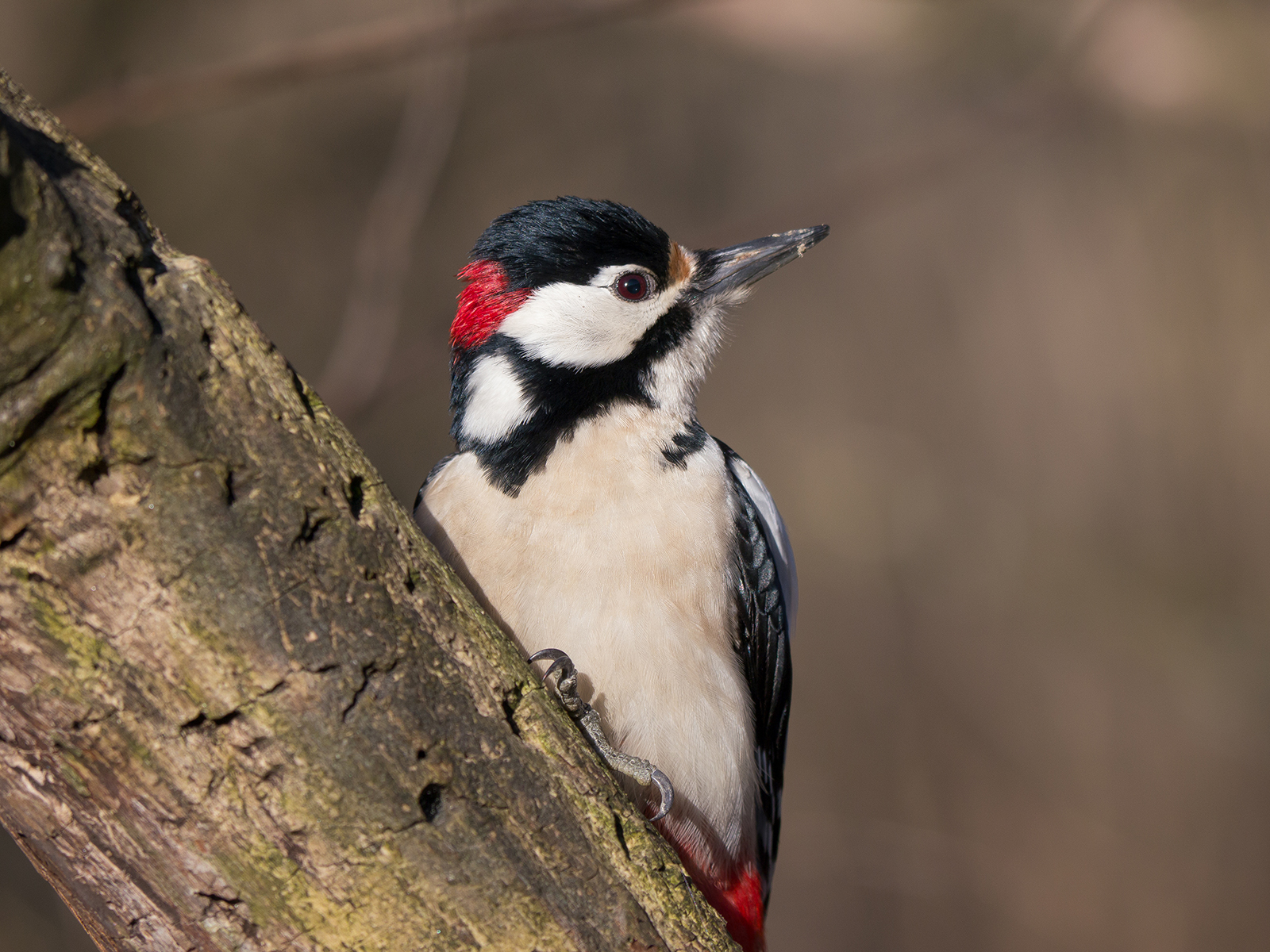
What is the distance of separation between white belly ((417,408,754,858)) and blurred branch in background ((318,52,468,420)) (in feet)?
6.37

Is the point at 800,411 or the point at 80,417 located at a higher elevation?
the point at 800,411

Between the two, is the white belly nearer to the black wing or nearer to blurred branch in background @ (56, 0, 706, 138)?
the black wing

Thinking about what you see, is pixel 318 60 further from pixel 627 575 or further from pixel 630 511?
pixel 627 575

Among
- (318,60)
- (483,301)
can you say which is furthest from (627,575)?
(318,60)

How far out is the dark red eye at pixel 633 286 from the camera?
8.86ft

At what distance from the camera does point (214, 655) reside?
4.40 feet

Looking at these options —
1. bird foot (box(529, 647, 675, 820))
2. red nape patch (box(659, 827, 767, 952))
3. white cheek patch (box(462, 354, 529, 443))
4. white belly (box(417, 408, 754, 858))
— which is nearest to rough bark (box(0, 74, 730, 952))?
bird foot (box(529, 647, 675, 820))

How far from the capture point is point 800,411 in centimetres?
660

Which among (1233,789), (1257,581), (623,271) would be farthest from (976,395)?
(623,271)

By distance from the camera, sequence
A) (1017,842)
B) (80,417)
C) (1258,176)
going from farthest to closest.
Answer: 1. (1017,842)
2. (1258,176)
3. (80,417)

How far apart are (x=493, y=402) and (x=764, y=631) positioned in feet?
3.10

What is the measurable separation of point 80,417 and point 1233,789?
622 cm

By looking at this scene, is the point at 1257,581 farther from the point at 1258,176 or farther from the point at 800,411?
the point at 800,411

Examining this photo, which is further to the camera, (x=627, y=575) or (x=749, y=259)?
(x=749, y=259)
